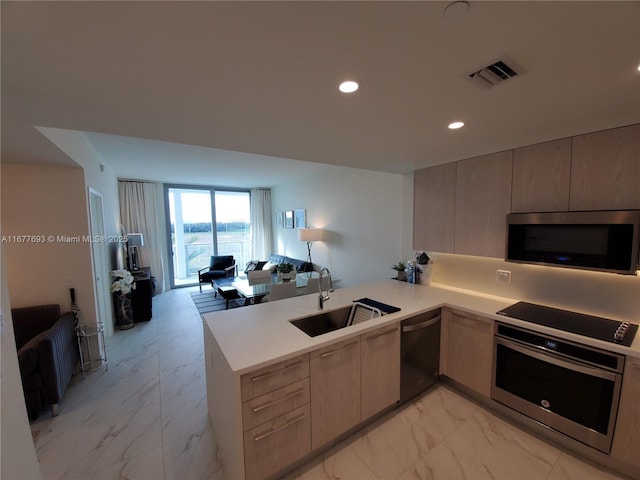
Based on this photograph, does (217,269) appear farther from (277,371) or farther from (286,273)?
(277,371)

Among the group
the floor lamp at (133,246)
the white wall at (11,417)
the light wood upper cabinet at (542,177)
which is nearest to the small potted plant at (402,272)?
the light wood upper cabinet at (542,177)

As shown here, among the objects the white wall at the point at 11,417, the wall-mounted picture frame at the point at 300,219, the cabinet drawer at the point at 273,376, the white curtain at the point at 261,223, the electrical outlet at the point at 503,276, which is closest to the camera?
the white wall at the point at 11,417

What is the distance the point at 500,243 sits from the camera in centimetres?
228

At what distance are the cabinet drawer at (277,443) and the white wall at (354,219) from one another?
243cm

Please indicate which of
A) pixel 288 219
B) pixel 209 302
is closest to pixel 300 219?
pixel 288 219

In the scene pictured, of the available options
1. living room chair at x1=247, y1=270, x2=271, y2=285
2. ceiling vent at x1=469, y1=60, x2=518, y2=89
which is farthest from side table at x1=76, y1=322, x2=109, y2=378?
ceiling vent at x1=469, y1=60, x2=518, y2=89

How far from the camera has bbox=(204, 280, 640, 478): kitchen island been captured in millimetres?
1397

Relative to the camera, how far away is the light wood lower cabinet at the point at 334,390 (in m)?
1.64

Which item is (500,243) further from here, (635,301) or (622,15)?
(622,15)

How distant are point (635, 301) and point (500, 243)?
0.88 meters

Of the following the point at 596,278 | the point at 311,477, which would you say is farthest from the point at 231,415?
the point at 596,278

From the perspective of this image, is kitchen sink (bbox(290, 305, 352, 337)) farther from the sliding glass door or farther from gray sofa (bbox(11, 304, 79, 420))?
the sliding glass door

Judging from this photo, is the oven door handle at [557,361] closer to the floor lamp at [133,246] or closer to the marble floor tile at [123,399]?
the marble floor tile at [123,399]

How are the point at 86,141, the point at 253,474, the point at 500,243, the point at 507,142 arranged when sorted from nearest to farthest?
the point at 253,474
the point at 507,142
the point at 500,243
the point at 86,141
